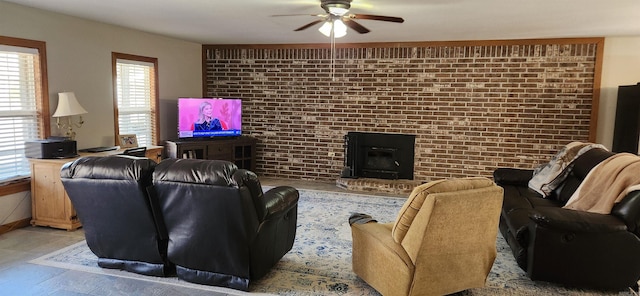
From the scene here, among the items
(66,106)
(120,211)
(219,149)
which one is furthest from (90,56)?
(120,211)

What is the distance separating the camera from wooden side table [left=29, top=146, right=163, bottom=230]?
4273mm

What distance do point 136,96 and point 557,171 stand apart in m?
5.22

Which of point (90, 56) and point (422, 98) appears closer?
point (90, 56)

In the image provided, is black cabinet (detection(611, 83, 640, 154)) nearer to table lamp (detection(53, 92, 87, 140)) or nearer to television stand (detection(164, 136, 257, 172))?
television stand (detection(164, 136, 257, 172))

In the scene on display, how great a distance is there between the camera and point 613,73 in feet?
19.2

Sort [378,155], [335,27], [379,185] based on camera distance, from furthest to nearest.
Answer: [378,155], [379,185], [335,27]

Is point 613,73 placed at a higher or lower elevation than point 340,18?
lower

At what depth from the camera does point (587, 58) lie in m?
5.93

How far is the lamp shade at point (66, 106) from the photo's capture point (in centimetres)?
452

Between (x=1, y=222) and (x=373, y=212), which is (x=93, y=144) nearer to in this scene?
(x=1, y=222)

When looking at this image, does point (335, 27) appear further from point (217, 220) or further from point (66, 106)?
point (66, 106)

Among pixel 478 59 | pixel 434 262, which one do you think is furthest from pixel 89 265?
pixel 478 59

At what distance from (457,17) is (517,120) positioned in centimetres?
242

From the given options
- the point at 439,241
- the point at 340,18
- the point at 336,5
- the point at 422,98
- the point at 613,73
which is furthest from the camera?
the point at 422,98
